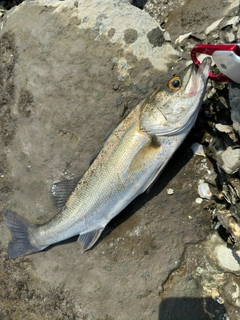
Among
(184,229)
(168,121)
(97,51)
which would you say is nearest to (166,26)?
(97,51)

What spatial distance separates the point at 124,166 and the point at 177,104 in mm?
855

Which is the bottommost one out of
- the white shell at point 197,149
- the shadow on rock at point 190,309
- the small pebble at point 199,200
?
the shadow on rock at point 190,309

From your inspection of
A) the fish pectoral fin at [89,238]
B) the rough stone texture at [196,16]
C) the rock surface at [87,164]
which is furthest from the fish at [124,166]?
the rough stone texture at [196,16]

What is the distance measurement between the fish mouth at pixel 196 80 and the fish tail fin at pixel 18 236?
7.93 feet

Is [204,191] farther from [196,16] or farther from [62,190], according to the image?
[196,16]

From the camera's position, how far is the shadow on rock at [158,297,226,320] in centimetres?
375

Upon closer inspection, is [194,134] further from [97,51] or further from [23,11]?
[23,11]

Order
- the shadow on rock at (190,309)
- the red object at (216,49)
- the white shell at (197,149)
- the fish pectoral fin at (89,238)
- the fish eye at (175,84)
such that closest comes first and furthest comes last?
the red object at (216,49), the fish eye at (175,84), the shadow on rock at (190,309), the fish pectoral fin at (89,238), the white shell at (197,149)

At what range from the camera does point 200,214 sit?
4.08 metres

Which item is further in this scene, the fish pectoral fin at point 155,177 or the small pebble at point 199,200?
the small pebble at point 199,200

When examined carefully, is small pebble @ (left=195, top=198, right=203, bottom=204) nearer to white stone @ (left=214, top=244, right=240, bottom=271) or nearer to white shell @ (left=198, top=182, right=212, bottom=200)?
white shell @ (left=198, top=182, right=212, bottom=200)

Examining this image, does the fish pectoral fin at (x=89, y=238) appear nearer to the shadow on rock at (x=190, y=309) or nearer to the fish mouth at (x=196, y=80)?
the shadow on rock at (x=190, y=309)

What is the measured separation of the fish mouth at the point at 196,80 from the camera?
135 inches

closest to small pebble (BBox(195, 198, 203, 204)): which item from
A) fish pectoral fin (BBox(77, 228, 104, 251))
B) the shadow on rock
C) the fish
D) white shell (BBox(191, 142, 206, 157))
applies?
white shell (BBox(191, 142, 206, 157))
